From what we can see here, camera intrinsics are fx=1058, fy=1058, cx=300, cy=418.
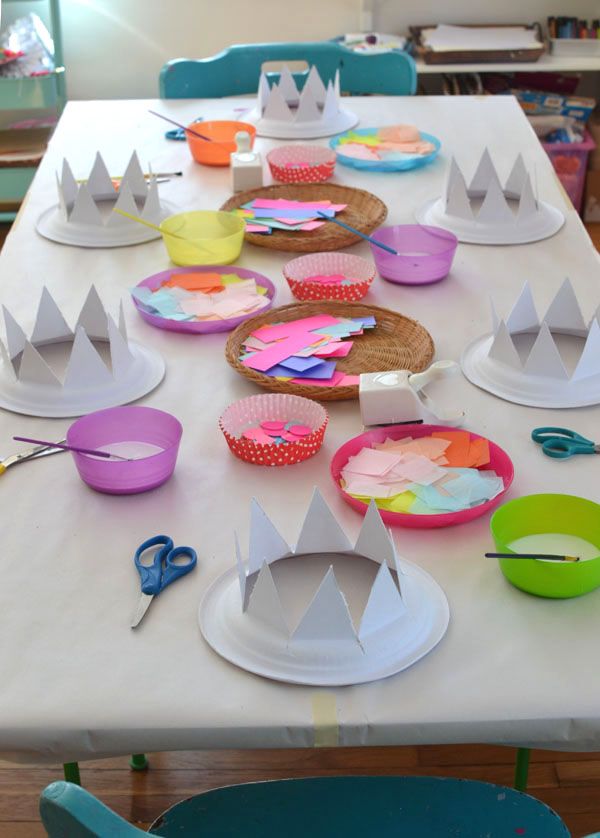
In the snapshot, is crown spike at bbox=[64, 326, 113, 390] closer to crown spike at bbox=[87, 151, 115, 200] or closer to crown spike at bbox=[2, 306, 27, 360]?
crown spike at bbox=[2, 306, 27, 360]

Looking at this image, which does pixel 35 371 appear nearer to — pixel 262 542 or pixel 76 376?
pixel 76 376

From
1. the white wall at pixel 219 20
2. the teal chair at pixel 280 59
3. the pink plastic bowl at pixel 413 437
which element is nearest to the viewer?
the pink plastic bowl at pixel 413 437

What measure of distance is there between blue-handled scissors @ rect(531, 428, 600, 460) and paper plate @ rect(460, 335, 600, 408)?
0.22ft

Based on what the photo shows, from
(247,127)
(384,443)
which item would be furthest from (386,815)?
(247,127)

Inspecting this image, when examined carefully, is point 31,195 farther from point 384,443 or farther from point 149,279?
point 384,443

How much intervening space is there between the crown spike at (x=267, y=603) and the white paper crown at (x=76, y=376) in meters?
0.48

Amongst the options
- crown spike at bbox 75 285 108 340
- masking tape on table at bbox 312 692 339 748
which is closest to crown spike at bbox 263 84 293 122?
crown spike at bbox 75 285 108 340

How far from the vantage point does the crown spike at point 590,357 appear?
134 cm

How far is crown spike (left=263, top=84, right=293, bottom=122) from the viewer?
235 centimetres

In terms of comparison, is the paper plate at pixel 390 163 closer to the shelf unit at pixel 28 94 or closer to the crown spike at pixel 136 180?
the crown spike at pixel 136 180

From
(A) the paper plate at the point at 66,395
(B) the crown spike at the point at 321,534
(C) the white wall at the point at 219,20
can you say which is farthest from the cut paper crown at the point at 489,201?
(C) the white wall at the point at 219,20

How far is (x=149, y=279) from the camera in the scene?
66.8 inches

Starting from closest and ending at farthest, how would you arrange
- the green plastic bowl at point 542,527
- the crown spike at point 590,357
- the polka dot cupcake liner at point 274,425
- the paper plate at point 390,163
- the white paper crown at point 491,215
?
1. the green plastic bowl at point 542,527
2. the polka dot cupcake liner at point 274,425
3. the crown spike at point 590,357
4. the white paper crown at point 491,215
5. the paper plate at point 390,163

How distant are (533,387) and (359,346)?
0.89 feet
